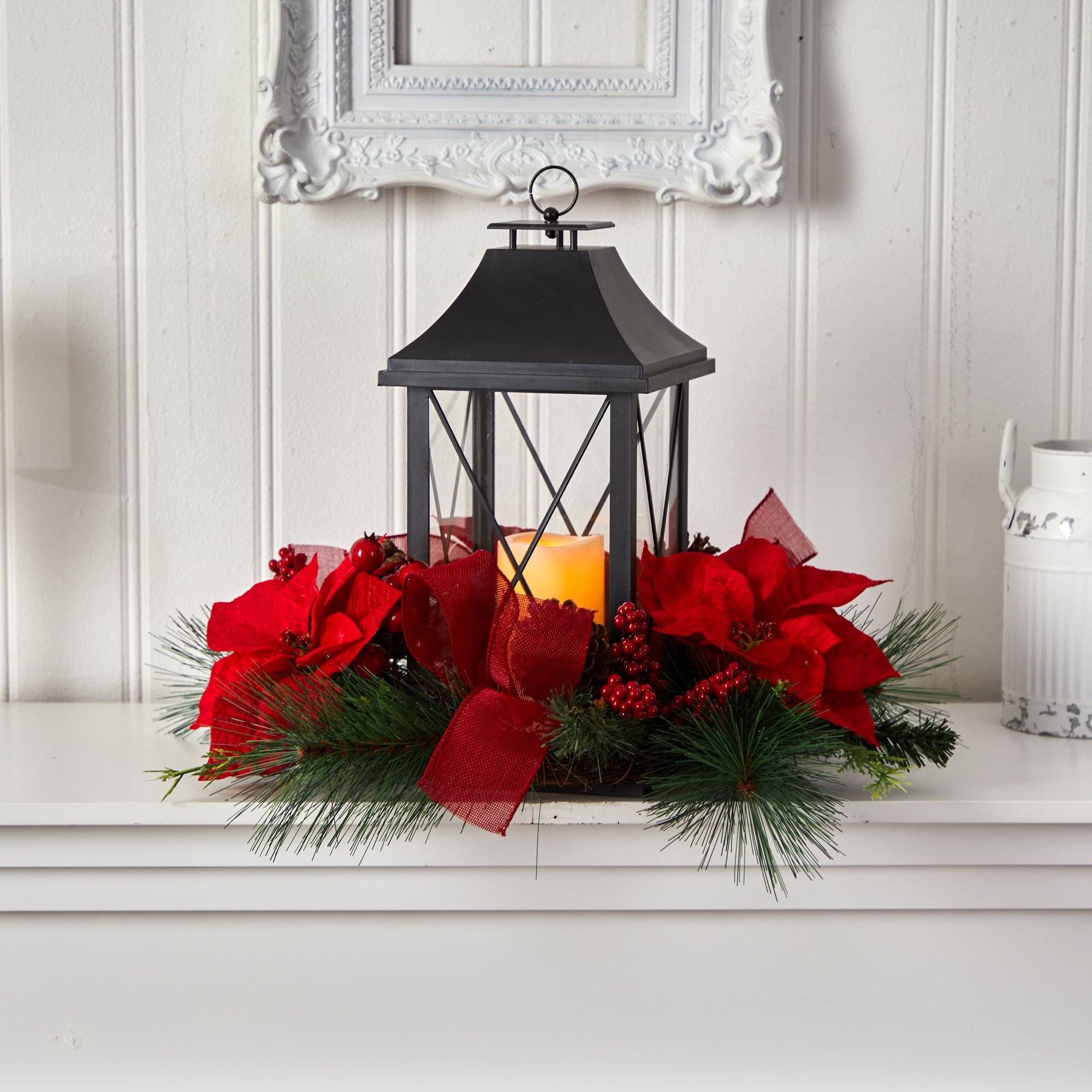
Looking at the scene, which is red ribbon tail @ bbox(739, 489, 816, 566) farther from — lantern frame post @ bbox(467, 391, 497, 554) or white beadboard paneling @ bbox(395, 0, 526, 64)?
white beadboard paneling @ bbox(395, 0, 526, 64)

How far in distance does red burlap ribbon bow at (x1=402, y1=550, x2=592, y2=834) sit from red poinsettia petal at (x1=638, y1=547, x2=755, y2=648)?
0.05 meters

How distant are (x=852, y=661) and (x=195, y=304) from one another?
57 centimetres

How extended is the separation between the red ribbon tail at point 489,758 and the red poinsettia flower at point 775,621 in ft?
0.31

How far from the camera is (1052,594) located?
85 cm

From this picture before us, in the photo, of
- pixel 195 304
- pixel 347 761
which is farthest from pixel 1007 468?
pixel 195 304

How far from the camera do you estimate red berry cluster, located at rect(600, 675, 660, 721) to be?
26.3 inches

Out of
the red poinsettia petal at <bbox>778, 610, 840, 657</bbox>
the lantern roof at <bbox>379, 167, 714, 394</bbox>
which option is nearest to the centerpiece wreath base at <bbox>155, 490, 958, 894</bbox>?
the red poinsettia petal at <bbox>778, 610, 840, 657</bbox>

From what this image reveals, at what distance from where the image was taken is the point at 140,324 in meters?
0.96

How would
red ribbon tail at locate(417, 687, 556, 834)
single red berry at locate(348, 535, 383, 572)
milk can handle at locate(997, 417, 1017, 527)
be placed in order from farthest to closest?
milk can handle at locate(997, 417, 1017, 527), single red berry at locate(348, 535, 383, 572), red ribbon tail at locate(417, 687, 556, 834)

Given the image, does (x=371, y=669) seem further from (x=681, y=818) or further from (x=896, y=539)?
(x=896, y=539)

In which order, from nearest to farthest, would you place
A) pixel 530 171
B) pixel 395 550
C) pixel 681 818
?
pixel 681 818 < pixel 395 550 < pixel 530 171

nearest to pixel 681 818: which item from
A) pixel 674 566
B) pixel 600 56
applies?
pixel 674 566

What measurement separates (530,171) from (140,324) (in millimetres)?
324

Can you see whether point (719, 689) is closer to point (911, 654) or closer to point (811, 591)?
point (811, 591)
